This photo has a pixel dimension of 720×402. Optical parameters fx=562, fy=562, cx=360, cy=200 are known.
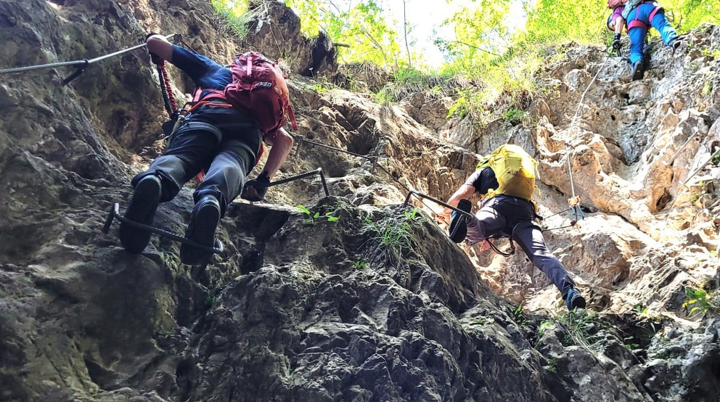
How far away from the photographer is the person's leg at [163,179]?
3.15m

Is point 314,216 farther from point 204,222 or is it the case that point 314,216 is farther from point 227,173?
point 204,222

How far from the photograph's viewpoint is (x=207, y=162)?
384cm

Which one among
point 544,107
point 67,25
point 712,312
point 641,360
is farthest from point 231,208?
point 544,107

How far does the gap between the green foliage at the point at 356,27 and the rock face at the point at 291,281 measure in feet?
16.9

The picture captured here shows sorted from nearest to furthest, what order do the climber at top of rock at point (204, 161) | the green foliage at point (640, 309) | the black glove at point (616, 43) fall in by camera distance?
1. the climber at top of rock at point (204, 161)
2. the green foliage at point (640, 309)
3. the black glove at point (616, 43)

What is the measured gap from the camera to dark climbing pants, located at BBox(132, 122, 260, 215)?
3332mm

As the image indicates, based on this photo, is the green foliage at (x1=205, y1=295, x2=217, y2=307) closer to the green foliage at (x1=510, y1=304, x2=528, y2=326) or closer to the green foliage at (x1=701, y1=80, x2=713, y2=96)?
the green foliage at (x1=510, y1=304, x2=528, y2=326)

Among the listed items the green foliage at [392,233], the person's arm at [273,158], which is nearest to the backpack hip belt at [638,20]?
the green foliage at [392,233]

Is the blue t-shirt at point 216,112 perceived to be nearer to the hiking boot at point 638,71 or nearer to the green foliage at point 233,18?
the green foliage at point 233,18

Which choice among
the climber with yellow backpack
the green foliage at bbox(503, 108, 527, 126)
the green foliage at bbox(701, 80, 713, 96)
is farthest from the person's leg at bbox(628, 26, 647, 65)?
the climber with yellow backpack

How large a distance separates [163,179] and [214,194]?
0.30m

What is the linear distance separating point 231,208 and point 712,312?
4023 millimetres

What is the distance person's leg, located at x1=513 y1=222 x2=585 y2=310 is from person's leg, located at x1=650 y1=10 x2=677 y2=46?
537 cm

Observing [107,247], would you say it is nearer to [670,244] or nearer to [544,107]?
[670,244]
